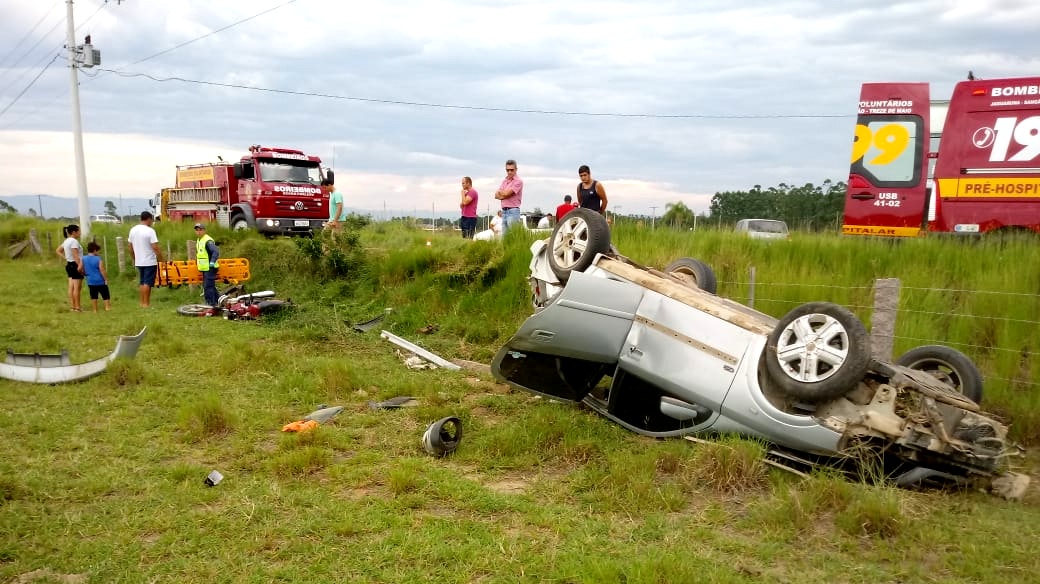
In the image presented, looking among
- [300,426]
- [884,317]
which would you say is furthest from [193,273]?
[884,317]

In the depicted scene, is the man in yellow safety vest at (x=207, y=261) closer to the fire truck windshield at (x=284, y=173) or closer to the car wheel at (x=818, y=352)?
the fire truck windshield at (x=284, y=173)

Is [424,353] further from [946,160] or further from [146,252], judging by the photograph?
[946,160]

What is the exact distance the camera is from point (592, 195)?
9.76 metres

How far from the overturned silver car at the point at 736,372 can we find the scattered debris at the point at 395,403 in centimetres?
107

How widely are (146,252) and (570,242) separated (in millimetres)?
9932

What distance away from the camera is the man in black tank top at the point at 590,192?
9758 millimetres

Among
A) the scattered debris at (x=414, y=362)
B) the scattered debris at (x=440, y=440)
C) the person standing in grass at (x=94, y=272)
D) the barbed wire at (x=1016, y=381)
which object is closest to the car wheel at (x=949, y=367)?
the barbed wire at (x=1016, y=381)

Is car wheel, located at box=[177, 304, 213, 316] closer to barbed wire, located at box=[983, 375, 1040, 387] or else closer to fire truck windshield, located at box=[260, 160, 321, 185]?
fire truck windshield, located at box=[260, 160, 321, 185]

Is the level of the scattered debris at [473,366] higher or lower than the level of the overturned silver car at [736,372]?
lower

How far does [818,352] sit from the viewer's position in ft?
14.2

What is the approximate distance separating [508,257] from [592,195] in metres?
1.87

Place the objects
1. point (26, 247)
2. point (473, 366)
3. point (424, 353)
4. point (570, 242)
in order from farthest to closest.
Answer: point (26, 247) < point (424, 353) < point (473, 366) < point (570, 242)

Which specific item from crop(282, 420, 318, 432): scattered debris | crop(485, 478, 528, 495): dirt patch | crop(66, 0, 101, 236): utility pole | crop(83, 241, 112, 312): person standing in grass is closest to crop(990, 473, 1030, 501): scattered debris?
crop(485, 478, 528, 495): dirt patch

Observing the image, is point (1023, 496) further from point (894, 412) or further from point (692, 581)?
point (692, 581)
